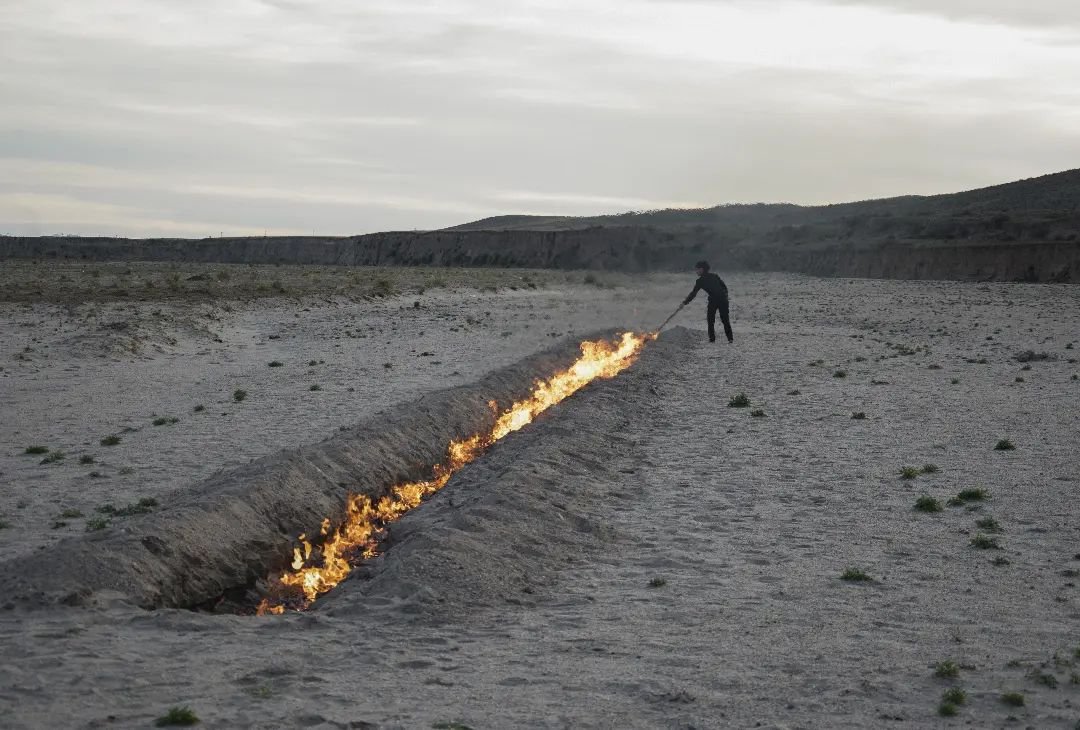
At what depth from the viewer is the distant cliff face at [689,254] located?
78875 mm

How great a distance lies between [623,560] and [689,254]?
11125 centimetres

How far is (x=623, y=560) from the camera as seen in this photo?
11.0 metres

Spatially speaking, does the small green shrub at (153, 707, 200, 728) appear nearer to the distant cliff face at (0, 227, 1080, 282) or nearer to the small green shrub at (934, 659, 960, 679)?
the small green shrub at (934, 659, 960, 679)

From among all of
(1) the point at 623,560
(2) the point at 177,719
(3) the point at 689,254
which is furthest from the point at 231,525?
(3) the point at 689,254

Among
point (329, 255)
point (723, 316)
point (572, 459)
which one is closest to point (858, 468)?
point (572, 459)

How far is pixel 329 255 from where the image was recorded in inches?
7643

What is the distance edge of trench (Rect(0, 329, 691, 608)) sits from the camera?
9477 millimetres

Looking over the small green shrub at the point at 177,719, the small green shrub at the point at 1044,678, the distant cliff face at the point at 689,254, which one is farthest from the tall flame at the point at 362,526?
the distant cliff face at the point at 689,254

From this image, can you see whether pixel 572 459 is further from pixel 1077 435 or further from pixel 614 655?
pixel 1077 435

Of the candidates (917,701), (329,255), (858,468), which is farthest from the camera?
(329,255)

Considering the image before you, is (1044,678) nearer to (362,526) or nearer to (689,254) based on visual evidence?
(362,526)

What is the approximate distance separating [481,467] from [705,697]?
27.5 feet

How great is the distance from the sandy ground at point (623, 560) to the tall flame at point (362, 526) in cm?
81

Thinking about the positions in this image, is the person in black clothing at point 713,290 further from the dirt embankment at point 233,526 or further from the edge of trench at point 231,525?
the dirt embankment at point 233,526
